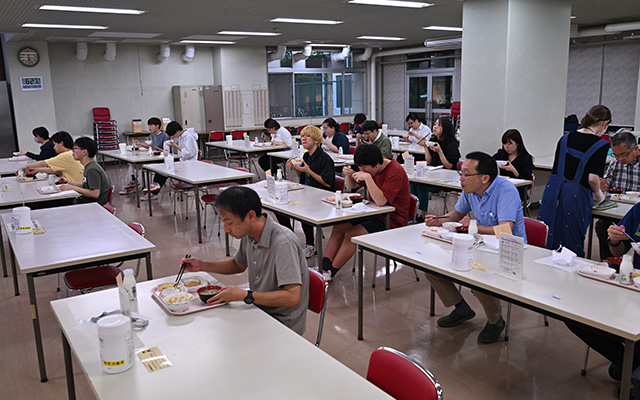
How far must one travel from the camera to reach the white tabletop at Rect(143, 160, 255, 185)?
5991 millimetres

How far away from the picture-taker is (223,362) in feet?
6.19

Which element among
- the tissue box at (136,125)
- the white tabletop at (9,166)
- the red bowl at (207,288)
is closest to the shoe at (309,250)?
the red bowl at (207,288)

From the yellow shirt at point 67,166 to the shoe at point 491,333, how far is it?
446 centimetres

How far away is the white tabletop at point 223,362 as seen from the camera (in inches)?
67.1

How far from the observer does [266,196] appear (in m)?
5.02

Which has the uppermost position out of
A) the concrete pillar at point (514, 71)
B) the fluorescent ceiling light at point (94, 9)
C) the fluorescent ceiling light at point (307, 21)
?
the fluorescent ceiling light at point (307, 21)

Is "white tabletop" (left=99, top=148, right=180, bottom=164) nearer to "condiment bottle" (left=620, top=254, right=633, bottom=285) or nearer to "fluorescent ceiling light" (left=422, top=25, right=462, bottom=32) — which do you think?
"fluorescent ceiling light" (left=422, top=25, right=462, bottom=32)

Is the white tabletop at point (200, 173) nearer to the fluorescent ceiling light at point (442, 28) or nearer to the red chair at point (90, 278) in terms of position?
the red chair at point (90, 278)

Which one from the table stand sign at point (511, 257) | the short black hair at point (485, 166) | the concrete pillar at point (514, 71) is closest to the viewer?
the table stand sign at point (511, 257)

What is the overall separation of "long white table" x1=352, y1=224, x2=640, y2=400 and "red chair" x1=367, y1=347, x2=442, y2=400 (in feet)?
2.98

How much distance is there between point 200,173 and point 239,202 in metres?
4.24

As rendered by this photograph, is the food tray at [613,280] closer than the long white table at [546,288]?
No

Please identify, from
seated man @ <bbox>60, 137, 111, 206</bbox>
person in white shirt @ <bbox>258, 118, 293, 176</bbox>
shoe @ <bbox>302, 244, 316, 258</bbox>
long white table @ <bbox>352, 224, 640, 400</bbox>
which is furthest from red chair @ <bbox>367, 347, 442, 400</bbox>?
person in white shirt @ <bbox>258, 118, 293, 176</bbox>

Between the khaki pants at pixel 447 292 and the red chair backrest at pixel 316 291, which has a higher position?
the red chair backrest at pixel 316 291
